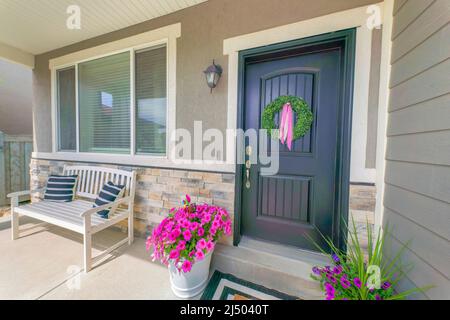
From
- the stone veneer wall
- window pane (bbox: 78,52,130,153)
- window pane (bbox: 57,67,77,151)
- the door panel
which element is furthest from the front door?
window pane (bbox: 57,67,77,151)

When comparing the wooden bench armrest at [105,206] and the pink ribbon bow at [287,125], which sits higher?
the pink ribbon bow at [287,125]

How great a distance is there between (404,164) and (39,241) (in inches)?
144

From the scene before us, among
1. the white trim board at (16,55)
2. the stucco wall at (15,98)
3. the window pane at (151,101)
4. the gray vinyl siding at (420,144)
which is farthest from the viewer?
the stucco wall at (15,98)

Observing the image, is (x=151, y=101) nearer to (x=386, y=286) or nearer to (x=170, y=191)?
(x=170, y=191)

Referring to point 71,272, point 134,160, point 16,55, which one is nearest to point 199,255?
point 71,272

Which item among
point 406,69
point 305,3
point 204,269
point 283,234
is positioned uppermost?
point 305,3

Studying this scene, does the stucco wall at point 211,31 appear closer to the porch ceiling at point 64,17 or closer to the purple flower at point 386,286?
the porch ceiling at point 64,17

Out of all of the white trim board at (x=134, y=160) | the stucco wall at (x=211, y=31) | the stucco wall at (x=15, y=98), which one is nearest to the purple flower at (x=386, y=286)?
the white trim board at (x=134, y=160)

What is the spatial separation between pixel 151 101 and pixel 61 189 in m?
1.70

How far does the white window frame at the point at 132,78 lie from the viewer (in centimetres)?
212

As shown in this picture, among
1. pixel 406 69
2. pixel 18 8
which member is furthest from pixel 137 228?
pixel 406 69

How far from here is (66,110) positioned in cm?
298

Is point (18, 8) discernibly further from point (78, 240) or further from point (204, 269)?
point (204, 269)

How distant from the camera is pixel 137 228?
2412 mm
